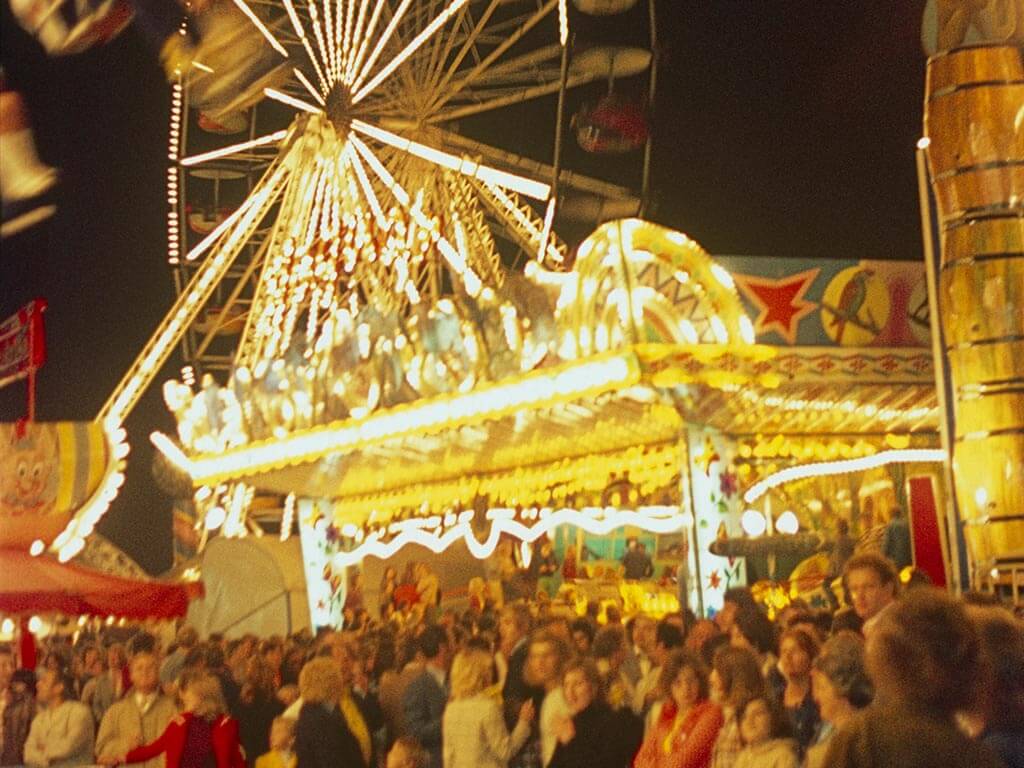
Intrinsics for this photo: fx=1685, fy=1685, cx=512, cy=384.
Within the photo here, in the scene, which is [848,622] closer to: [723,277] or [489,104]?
[723,277]

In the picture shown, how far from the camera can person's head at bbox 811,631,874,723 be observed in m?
5.60

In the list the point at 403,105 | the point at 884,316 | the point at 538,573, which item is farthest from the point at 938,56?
the point at 403,105

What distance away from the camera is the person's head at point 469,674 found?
827cm

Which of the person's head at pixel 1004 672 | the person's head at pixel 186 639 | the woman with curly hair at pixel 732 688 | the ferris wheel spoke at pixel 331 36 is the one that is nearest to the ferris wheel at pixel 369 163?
the ferris wheel spoke at pixel 331 36

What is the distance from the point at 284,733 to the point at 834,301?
6.87 meters

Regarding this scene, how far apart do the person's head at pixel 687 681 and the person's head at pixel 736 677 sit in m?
0.52

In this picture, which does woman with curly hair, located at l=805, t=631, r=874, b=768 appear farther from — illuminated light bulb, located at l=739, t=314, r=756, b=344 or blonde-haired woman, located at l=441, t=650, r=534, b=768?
illuminated light bulb, located at l=739, t=314, r=756, b=344

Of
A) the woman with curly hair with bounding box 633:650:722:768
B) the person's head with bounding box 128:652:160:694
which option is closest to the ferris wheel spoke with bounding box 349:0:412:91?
the person's head with bounding box 128:652:160:694

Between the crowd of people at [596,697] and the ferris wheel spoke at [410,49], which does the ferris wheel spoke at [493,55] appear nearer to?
the ferris wheel spoke at [410,49]

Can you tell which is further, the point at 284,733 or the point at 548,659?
the point at 284,733

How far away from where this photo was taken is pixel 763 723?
19.5 ft

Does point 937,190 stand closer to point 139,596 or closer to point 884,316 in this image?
point 884,316

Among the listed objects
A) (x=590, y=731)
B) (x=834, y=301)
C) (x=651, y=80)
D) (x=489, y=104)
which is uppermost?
(x=489, y=104)

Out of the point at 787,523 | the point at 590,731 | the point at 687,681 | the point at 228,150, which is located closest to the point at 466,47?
the point at 228,150
